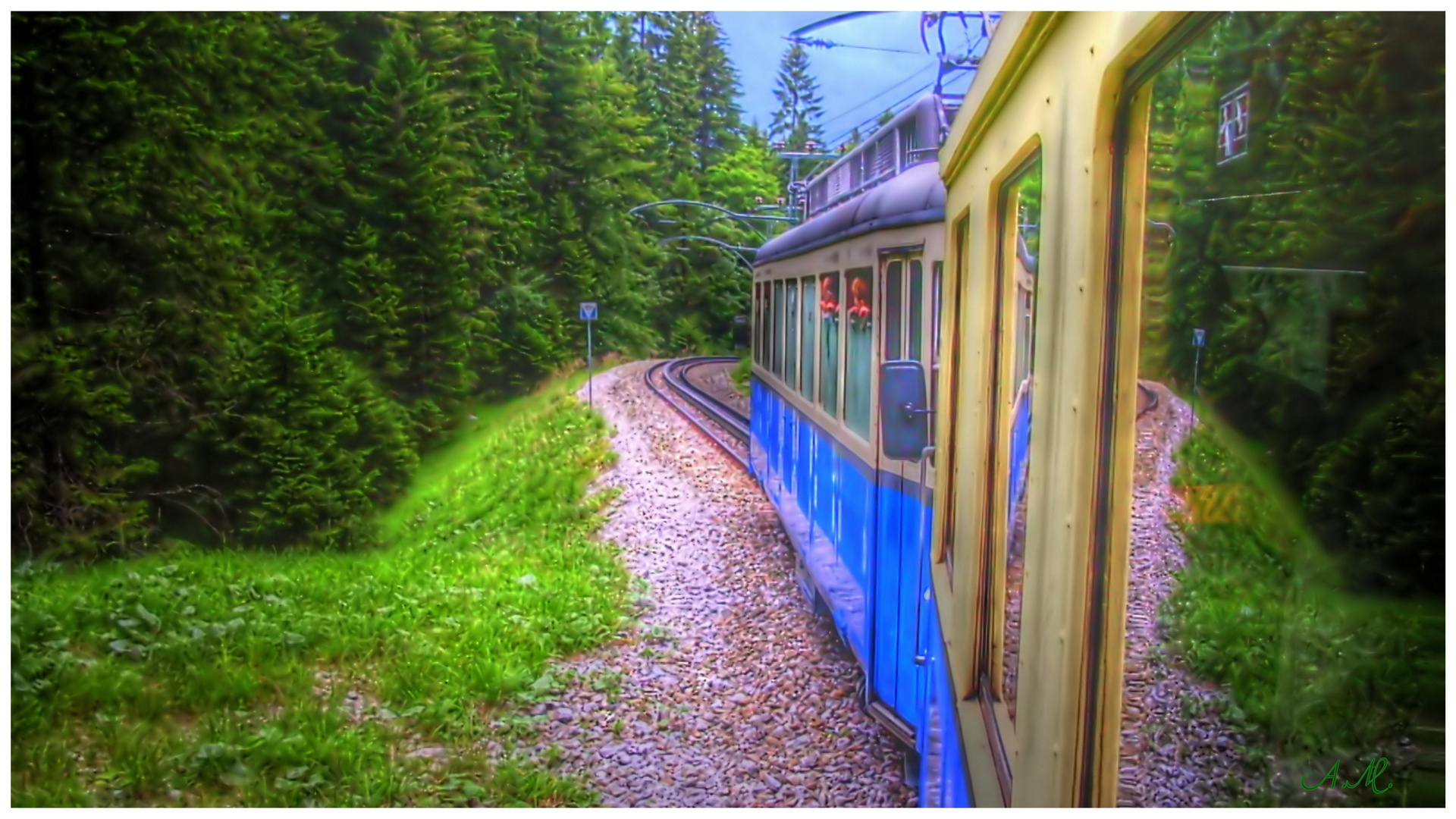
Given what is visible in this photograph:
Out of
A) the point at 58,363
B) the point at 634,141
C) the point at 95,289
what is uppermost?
the point at 634,141

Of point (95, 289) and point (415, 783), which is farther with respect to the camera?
point (95, 289)

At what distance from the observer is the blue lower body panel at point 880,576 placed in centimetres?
187

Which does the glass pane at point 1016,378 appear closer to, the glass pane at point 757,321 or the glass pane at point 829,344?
the glass pane at point 829,344

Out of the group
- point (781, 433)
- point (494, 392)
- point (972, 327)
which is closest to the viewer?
point (972, 327)

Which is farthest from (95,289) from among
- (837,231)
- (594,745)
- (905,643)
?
(905,643)

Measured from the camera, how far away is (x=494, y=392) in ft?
8.66

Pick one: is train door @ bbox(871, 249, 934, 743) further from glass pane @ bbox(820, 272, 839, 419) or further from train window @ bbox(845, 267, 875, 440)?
glass pane @ bbox(820, 272, 839, 419)

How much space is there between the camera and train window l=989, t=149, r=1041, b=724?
113cm

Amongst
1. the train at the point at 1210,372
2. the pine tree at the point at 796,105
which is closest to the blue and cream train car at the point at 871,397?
the pine tree at the point at 796,105

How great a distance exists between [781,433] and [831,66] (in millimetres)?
1304

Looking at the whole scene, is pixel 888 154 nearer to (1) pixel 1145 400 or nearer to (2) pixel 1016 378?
(2) pixel 1016 378

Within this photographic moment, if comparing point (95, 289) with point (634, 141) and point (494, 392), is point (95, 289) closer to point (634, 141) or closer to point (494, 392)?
point (494, 392)

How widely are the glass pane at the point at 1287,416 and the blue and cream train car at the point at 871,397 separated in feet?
2.49
